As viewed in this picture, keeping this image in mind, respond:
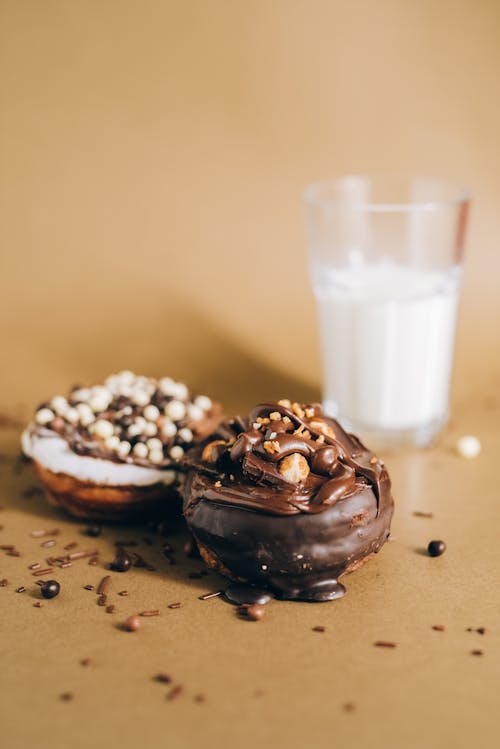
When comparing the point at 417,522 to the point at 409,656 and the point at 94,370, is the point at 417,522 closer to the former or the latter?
the point at 409,656

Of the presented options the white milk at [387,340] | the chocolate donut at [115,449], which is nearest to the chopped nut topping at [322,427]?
the chocolate donut at [115,449]

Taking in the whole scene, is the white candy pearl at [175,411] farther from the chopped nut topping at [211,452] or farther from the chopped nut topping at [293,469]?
the chopped nut topping at [293,469]

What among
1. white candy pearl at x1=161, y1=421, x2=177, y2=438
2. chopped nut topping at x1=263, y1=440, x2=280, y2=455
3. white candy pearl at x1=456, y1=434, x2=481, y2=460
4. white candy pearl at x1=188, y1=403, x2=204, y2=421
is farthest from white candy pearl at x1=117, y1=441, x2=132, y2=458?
white candy pearl at x1=456, y1=434, x2=481, y2=460

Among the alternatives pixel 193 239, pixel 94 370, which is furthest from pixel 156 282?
pixel 94 370

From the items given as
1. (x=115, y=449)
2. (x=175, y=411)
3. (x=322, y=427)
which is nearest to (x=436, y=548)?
(x=322, y=427)

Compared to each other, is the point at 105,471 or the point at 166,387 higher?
the point at 166,387

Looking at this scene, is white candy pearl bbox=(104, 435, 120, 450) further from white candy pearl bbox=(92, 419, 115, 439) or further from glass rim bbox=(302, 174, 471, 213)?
glass rim bbox=(302, 174, 471, 213)

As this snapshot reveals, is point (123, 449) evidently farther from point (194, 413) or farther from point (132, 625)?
point (132, 625)
